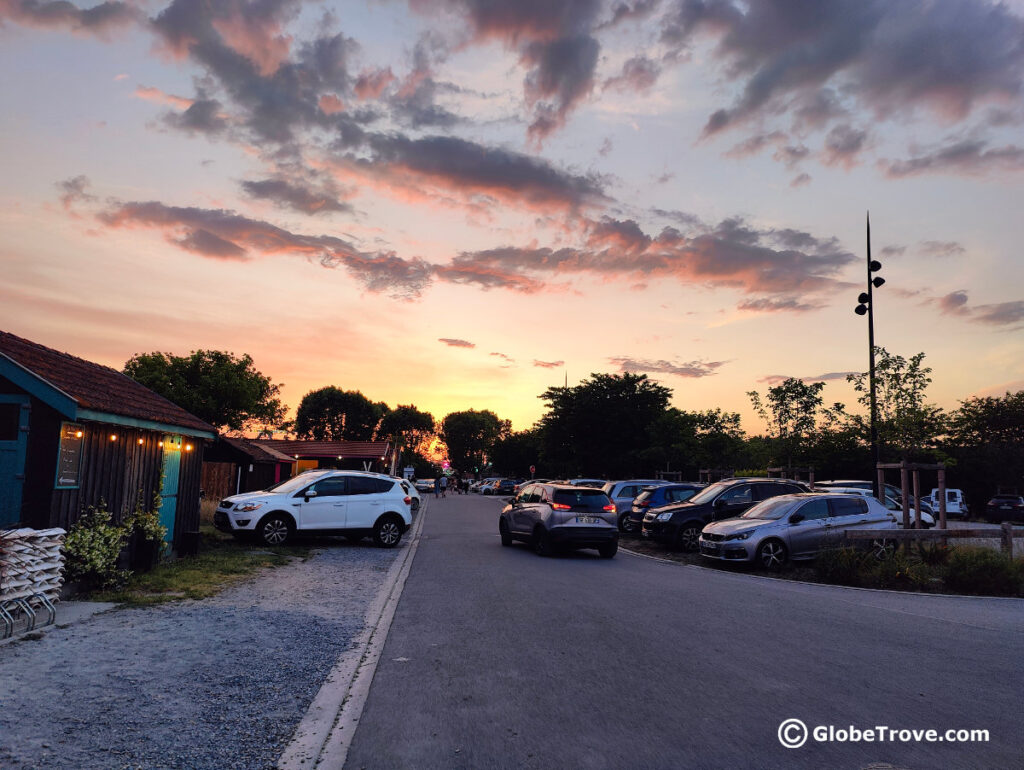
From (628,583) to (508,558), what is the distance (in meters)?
4.27

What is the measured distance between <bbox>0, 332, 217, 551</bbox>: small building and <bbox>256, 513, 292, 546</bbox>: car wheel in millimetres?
2233

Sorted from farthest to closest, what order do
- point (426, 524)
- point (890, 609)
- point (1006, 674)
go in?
point (426, 524) → point (890, 609) → point (1006, 674)

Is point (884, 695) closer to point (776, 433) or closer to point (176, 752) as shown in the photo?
point (176, 752)

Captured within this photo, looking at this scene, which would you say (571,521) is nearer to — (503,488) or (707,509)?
(707,509)

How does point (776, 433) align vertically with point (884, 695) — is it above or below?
above

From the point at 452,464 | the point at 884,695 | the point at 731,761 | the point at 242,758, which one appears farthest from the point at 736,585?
the point at 452,464

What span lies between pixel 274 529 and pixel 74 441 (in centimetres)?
665

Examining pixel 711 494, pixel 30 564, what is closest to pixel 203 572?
pixel 30 564

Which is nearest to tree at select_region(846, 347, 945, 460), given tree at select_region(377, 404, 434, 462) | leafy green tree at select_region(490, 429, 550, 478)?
leafy green tree at select_region(490, 429, 550, 478)

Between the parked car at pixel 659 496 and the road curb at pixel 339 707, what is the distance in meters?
14.7

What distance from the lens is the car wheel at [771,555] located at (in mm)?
15031

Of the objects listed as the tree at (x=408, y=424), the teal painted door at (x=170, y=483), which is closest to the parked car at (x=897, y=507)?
the teal painted door at (x=170, y=483)

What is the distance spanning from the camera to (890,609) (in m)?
10.6

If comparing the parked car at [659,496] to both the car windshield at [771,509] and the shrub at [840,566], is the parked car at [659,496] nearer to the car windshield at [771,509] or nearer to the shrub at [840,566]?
the car windshield at [771,509]
